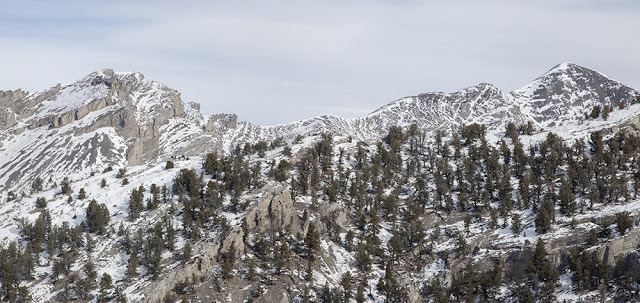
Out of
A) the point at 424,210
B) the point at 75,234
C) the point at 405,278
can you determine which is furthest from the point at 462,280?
the point at 75,234

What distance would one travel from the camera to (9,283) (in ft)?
353

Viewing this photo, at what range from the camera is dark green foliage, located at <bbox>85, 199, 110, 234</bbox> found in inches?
5054

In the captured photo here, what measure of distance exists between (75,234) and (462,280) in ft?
296

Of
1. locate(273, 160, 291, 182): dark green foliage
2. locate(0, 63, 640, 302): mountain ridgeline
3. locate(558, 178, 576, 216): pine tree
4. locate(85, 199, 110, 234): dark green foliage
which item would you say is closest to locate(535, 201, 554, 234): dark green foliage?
locate(0, 63, 640, 302): mountain ridgeline

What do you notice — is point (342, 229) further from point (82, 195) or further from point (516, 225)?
point (82, 195)

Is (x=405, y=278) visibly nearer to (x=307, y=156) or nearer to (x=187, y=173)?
(x=307, y=156)

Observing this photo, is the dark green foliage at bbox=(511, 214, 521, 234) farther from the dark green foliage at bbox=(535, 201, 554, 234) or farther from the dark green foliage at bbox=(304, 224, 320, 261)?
the dark green foliage at bbox=(304, 224, 320, 261)

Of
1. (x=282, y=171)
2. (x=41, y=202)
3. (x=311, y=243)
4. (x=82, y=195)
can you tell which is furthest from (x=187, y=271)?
(x=41, y=202)

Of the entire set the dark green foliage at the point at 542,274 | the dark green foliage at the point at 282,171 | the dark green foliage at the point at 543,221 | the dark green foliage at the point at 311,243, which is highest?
the dark green foliage at the point at 282,171

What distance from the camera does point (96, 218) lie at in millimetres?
128250

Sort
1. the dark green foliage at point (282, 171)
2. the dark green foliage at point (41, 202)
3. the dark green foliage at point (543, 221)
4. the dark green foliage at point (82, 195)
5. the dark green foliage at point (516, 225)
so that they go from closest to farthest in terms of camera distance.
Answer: the dark green foliage at point (543, 221)
the dark green foliage at point (516, 225)
the dark green foliage at point (41, 202)
the dark green foliage at point (82, 195)
the dark green foliage at point (282, 171)

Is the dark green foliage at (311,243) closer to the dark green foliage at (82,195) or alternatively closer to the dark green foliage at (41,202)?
the dark green foliage at (82,195)

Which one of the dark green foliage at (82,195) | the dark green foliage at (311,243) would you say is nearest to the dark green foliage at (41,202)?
the dark green foliage at (82,195)

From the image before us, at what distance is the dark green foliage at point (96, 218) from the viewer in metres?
128
